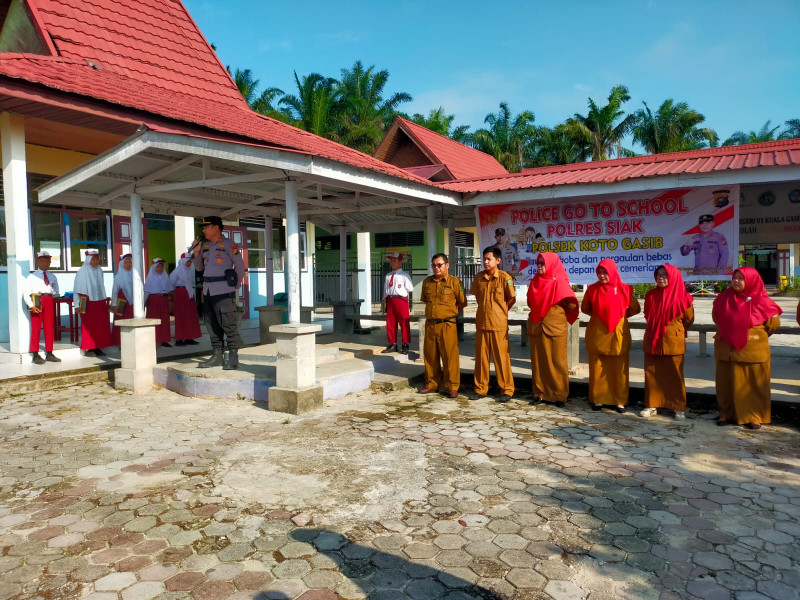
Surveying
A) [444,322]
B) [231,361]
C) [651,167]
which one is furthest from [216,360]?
[651,167]

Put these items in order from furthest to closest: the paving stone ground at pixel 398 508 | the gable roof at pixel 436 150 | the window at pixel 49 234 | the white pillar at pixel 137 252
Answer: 1. the gable roof at pixel 436 150
2. the window at pixel 49 234
3. the white pillar at pixel 137 252
4. the paving stone ground at pixel 398 508

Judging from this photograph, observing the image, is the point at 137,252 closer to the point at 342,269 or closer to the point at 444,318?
the point at 444,318

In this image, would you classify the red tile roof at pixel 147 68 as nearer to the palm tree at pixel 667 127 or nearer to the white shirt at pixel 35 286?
the white shirt at pixel 35 286

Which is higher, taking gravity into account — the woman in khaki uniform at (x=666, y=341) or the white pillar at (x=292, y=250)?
the white pillar at (x=292, y=250)

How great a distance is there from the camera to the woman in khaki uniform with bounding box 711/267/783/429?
5246 mm

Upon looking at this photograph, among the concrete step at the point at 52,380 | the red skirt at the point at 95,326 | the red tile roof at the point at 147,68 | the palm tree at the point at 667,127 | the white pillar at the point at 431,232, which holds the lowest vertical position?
the concrete step at the point at 52,380

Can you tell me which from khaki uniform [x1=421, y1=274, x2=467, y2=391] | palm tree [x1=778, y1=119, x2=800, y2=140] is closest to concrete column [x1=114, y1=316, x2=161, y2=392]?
khaki uniform [x1=421, y1=274, x2=467, y2=391]

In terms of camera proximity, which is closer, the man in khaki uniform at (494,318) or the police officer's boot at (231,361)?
the man in khaki uniform at (494,318)

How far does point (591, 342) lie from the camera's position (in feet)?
19.9

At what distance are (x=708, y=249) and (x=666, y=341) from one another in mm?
2038

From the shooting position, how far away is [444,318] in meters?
6.81

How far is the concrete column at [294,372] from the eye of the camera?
607 centimetres

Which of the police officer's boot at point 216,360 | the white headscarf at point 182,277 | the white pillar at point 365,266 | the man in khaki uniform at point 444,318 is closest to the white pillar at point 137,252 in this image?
the police officer's boot at point 216,360

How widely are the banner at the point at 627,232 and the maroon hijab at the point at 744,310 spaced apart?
59.5 inches
